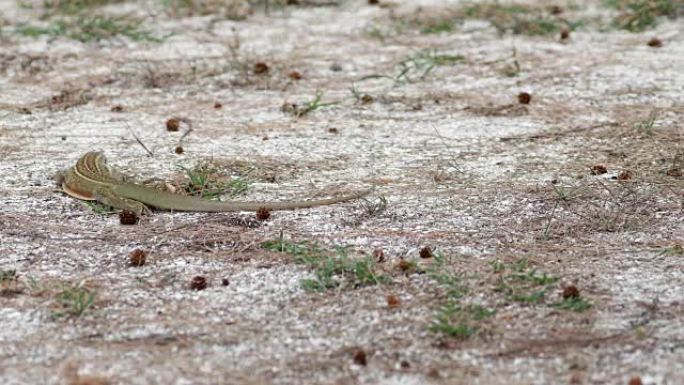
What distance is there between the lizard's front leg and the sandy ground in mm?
80

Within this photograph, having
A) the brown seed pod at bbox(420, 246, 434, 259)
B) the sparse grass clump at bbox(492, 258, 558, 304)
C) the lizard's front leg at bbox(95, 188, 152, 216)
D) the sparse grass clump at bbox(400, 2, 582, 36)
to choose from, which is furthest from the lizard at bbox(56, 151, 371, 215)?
the sparse grass clump at bbox(400, 2, 582, 36)

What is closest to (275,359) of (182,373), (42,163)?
(182,373)

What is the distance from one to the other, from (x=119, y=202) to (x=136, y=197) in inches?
3.2

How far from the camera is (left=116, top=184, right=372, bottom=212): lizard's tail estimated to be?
537 cm

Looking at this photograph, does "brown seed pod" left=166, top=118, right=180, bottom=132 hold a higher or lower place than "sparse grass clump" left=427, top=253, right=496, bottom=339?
lower

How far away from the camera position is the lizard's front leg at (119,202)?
5424 millimetres

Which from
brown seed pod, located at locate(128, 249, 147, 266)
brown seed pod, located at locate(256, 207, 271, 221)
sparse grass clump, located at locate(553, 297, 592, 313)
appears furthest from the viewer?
brown seed pod, located at locate(256, 207, 271, 221)

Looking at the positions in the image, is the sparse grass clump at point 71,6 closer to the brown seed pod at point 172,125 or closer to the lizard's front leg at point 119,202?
the brown seed pod at point 172,125

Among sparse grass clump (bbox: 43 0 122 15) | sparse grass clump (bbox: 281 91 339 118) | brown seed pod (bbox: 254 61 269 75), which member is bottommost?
sparse grass clump (bbox: 281 91 339 118)

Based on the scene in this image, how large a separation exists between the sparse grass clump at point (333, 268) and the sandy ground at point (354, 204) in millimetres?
32

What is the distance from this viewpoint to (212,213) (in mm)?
5406

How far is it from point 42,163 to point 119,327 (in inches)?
86.1

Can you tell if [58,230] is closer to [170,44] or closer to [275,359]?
[275,359]

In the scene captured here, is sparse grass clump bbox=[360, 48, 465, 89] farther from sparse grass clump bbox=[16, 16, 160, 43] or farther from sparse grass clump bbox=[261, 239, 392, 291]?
sparse grass clump bbox=[261, 239, 392, 291]
